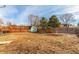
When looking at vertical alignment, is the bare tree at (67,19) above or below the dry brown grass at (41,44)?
above

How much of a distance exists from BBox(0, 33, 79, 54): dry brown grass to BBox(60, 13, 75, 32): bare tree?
0.15m

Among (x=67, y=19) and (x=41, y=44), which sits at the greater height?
(x=67, y=19)

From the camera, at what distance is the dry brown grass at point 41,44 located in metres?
2.24

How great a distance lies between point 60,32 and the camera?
228 cm

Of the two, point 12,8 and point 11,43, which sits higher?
point 12,8

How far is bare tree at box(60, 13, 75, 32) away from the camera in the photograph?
88.1 inches

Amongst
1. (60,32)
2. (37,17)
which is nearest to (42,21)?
(37,17)

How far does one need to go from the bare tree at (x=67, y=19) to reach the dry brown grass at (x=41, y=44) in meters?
0.15

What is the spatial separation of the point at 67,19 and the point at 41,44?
46cm

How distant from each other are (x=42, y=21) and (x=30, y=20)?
0.50ft

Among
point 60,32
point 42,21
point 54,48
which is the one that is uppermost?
point 42,21

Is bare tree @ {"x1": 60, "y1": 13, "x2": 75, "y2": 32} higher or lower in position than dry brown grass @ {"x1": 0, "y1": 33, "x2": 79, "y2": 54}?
higher

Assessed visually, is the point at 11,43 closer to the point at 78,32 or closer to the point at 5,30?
the point at 5,30

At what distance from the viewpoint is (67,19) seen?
2.25m
